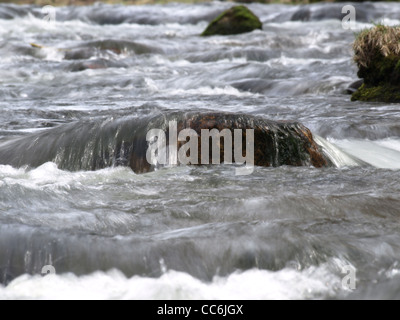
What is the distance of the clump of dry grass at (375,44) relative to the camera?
24.4 ft

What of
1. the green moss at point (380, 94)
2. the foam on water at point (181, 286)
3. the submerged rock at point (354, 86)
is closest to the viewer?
the foam on water at point (181, 286)

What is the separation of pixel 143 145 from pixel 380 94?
392 centimetres

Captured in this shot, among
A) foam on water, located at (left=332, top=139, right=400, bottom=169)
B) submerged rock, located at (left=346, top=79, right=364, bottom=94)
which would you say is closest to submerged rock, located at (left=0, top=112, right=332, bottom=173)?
foam on water, located at (left=332, top=139, right=400, bottom=169)

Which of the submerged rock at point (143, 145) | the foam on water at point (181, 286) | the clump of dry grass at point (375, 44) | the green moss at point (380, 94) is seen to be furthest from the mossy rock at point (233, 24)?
the foam on water at point (181, 286)

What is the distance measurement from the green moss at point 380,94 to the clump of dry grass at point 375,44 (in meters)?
0.36

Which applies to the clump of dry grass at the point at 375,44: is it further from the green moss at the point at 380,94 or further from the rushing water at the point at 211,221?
the rushing water at the point at 211,221

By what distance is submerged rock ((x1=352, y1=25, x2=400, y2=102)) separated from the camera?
24.5 ft

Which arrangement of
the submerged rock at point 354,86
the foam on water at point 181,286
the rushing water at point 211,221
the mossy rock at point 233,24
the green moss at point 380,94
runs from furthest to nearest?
the mossy rock at point 233,24 < the submerged rock at point 354,86 < the green moss at point 380,94 < the rushing water at point 211,221 < the foam on water at point 181,286

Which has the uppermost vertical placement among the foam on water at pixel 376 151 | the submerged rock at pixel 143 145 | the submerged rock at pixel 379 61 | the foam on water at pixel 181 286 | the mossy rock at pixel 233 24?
the mossy rock at pixel 233 24

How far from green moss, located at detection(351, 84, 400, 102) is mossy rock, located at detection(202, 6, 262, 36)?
985 cm

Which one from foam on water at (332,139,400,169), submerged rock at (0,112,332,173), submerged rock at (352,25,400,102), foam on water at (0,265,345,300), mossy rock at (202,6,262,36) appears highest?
mossy rock at (202,6,262,36)

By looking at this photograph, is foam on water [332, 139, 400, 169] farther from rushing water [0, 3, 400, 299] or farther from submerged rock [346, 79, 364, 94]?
submerged rock [346, 79, 364, 94]

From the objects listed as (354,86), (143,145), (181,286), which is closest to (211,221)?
(181,286)

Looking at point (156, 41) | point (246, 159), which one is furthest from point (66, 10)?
point (246, 159)
